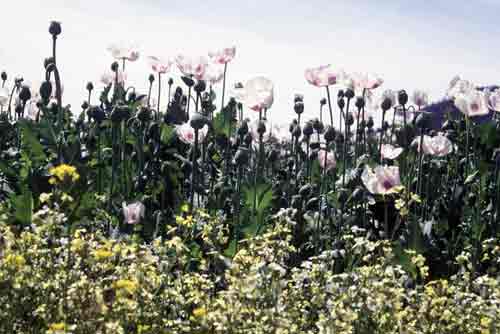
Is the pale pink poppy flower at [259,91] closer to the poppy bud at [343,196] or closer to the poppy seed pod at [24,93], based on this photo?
the poppy bud at [343,196]

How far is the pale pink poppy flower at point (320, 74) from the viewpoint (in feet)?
16.4

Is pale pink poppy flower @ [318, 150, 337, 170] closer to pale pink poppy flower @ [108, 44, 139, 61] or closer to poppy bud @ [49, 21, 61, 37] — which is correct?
pale pink poppy flower @ [108, 44, 139, 61]

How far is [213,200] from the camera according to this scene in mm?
4605

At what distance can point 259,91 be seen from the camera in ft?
15.3

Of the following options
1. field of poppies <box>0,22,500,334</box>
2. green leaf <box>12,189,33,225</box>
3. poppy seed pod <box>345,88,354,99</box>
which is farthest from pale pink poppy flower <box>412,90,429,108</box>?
green leaf <box>12,189,33,225</box>

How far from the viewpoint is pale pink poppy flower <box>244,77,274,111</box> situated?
4.64 meters

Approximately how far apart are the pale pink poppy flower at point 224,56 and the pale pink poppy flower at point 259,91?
0.77m

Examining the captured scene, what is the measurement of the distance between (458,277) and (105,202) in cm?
197

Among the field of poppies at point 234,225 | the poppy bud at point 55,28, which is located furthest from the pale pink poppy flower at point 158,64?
the poppy bud at point 55,28

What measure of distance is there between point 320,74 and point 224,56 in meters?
0.68

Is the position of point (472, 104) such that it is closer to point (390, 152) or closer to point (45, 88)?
point (390, 152)

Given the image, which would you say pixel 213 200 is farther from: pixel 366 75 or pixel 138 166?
pixel 366 75

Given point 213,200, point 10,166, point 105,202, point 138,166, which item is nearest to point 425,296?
A: point 213,200

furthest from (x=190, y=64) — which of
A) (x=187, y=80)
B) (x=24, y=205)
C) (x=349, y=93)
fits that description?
(x=24, y=205)
